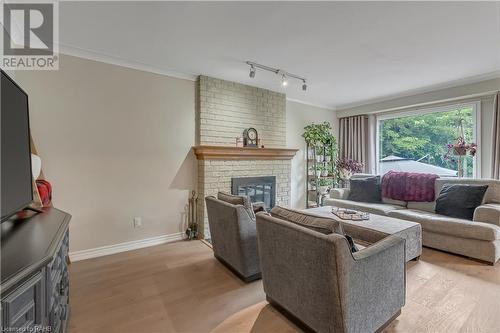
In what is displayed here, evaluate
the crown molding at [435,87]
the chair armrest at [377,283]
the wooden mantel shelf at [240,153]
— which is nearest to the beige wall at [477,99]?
the crown molding at [435,87]

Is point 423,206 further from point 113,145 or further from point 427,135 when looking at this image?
point 113,145

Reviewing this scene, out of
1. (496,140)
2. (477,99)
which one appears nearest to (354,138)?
(477,99)

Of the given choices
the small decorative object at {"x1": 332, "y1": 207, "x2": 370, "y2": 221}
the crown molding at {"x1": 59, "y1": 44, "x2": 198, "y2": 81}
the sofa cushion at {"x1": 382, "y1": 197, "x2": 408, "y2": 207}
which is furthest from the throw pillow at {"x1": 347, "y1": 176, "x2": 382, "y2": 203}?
the crown molding at {"x1": 59, "y1": 44, "x2": 198, "y2": 81}

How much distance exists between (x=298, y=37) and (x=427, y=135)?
3.68 m

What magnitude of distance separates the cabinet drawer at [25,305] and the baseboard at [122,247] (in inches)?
86.7

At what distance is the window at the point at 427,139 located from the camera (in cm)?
418

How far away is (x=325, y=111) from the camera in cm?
577

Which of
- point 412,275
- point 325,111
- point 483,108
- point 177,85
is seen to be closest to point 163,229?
point 177,85

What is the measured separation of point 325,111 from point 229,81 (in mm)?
2767

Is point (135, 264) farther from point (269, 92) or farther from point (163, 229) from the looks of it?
point (269, 92)

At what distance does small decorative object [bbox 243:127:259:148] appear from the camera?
4219mm

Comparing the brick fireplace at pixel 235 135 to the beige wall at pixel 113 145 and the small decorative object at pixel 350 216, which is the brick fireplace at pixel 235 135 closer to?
the beige wall at pixel 113 145

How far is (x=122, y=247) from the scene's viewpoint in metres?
3.19
